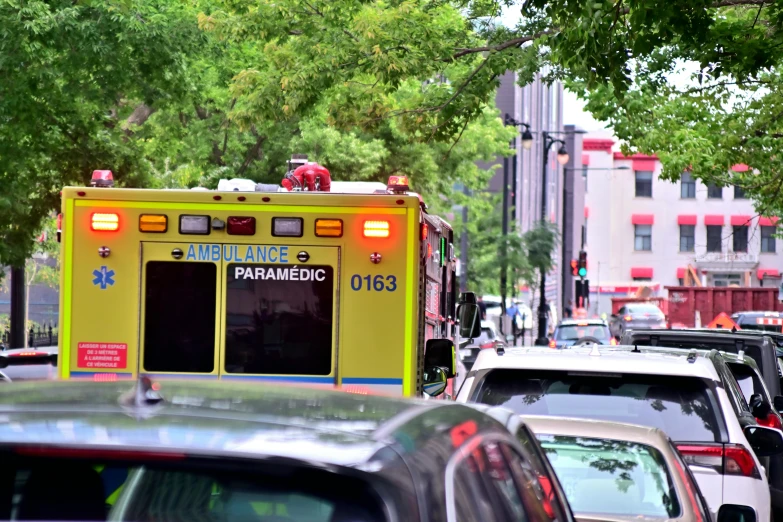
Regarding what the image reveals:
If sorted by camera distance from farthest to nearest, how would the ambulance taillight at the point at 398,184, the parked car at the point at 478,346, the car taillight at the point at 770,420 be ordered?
1. the parked car at the point at 478,346
2. the car taillight at the point at 770,420
3. the ambulance taillight at the point at 398,184

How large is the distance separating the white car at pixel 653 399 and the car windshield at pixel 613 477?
1.00 meters

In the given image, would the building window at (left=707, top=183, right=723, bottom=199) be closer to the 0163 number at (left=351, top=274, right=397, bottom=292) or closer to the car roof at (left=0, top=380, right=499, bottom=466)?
the 0163 number at (left=351, top=274, right=397, bottom=292)

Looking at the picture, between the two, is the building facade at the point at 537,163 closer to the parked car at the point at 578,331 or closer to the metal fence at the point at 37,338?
the parked car at the point at 578,331

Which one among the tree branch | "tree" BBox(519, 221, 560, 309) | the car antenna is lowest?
the car antenna

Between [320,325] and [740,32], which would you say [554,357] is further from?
[740,32]

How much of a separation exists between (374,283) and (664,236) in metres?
76.0

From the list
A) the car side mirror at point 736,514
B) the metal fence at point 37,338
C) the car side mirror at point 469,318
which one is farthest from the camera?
the metal fence at point 37,338

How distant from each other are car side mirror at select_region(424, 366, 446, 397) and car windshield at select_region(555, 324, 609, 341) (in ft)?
69.7

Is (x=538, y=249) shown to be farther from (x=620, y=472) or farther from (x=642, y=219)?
(x=620, y=472)

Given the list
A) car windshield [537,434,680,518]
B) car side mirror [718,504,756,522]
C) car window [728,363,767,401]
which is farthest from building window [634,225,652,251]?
car windshield [537,434,680,518]

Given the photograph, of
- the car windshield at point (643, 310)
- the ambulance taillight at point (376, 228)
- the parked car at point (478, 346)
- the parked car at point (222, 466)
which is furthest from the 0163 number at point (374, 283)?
the car windshield at point (643, 310)

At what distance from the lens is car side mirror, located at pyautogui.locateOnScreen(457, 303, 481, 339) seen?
13.0 metres

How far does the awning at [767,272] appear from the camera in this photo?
261ft

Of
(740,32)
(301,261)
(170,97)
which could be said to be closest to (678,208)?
(170,97)
